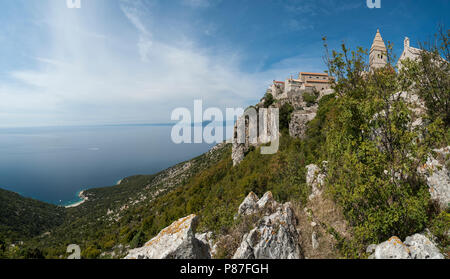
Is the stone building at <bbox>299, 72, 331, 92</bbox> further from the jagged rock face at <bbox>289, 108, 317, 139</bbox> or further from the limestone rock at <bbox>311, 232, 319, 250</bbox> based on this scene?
the limestone rock at <bbox>311, 232, 319, 250</bbox>

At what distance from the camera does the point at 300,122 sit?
24297 mm

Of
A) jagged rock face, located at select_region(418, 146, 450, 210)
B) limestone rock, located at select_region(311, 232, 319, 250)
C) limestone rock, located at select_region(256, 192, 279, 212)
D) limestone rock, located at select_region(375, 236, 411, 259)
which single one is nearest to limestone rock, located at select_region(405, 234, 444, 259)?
limestone rock, located at select_region(375, 236, 411, 259)

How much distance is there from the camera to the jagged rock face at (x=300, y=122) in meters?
23.9

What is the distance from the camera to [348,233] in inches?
214

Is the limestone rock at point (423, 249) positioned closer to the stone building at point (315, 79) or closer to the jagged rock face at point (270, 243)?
the jagged rock face at point (270, 243)

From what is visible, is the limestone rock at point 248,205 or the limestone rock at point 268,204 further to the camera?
the limestone rock at point 248,205

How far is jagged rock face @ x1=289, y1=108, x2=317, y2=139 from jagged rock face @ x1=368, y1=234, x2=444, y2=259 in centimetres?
2135

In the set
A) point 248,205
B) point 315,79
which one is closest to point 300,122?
point 248,205

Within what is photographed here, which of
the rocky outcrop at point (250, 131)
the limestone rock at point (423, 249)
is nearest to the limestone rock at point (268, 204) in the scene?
the limestone rock at point (423, 249)

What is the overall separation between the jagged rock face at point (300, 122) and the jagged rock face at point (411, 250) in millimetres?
21353

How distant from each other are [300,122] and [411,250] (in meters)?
22.5
